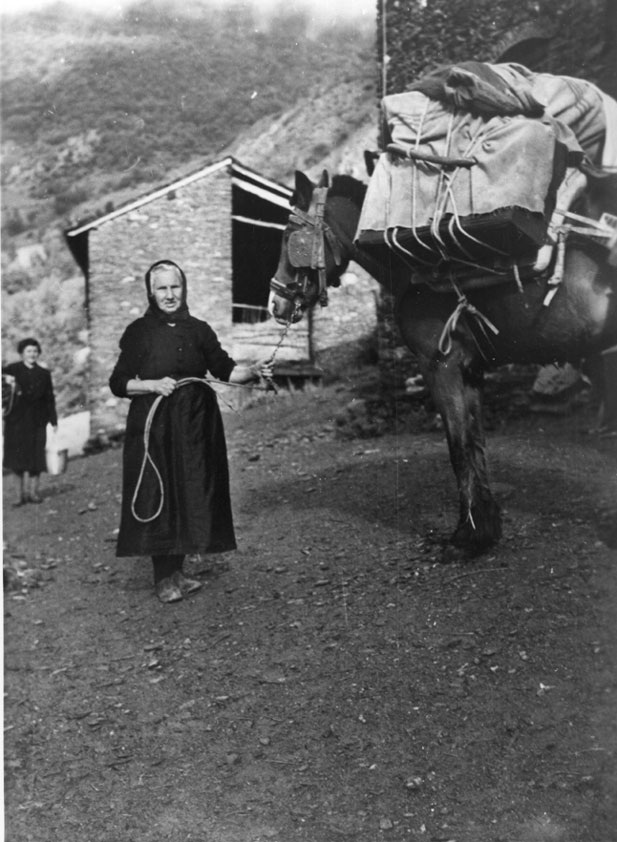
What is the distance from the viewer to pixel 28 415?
3.51 m

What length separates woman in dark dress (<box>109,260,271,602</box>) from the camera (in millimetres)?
3066

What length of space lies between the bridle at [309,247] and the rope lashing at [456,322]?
0.46 m

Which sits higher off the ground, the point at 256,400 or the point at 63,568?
the point at 256,400

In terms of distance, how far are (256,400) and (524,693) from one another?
4.45 ft

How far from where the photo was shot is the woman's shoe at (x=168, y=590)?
3025 millimetres

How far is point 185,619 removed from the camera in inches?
116

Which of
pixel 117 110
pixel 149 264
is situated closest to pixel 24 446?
pixel 149 264

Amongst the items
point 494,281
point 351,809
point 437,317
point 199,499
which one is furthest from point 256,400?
point 351,809

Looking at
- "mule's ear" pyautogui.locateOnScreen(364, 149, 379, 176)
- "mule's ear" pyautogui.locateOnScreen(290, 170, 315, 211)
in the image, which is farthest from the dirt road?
"mule's ear" pyautogui.locateOnScreen(364, 149, 379, 176)

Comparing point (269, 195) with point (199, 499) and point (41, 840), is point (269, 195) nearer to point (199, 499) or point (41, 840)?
point (199, 499)

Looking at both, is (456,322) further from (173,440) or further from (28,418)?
(28,418)

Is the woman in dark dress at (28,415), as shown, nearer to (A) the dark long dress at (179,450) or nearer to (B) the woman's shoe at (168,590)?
(A) the dark long dress at (179,450)

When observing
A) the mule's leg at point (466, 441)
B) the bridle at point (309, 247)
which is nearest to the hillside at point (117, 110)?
the bridle at point (309, 247)

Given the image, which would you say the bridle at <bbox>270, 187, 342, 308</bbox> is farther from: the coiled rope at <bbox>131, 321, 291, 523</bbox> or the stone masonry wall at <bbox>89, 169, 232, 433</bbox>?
the stone masonry wall at <bbox>89, 169, 232, 433</bbox>
